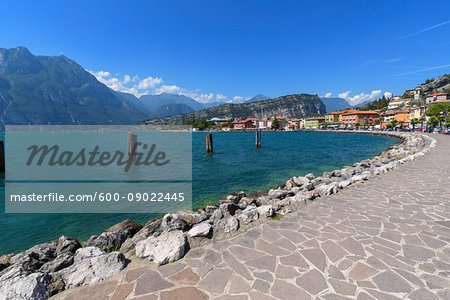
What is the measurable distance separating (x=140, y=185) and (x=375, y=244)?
13.5 meters

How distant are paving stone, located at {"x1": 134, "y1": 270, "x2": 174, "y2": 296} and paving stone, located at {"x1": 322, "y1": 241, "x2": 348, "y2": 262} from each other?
279cm

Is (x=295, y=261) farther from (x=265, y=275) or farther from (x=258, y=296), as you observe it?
(x=258, y=296)

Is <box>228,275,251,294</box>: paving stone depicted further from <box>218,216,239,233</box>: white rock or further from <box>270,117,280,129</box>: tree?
<box>270,117,280,129</box>: tree

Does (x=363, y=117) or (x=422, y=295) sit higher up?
A: (x=363, y=117)

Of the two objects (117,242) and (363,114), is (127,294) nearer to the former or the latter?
(117,242)

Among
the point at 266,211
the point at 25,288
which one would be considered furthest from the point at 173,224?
the point at 25,288

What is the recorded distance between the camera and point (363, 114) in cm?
11056

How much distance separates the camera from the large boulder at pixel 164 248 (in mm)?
3537

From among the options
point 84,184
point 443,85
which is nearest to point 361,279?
point 84,184

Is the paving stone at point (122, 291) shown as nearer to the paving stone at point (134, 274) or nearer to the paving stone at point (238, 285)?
the paving stone at point (134, 274)

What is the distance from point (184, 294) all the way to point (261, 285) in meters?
1.13

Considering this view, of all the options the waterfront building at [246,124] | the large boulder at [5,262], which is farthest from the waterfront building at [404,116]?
the large boulder at [5,262]

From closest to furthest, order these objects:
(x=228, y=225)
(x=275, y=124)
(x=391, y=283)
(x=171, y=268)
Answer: (x=391, y=283), (x=171, y=268), (x=228, y=225), (x=275, y=124)

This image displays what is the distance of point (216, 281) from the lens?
3.03 meters
